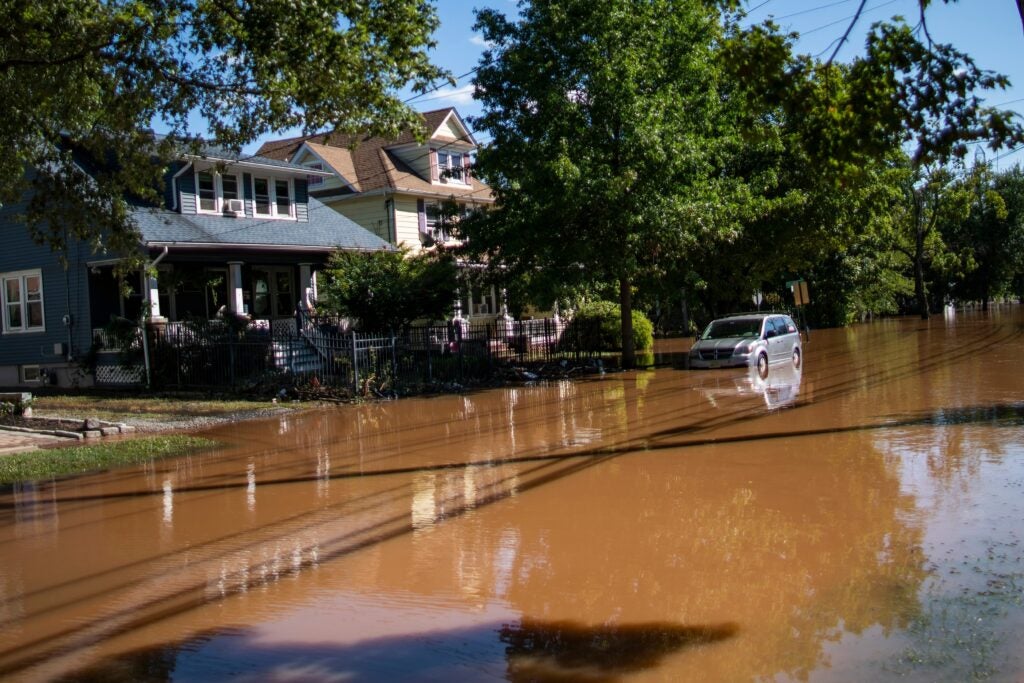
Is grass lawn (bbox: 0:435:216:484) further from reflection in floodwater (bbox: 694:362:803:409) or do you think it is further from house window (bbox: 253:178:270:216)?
house window (bbox: 253:178:270:216)

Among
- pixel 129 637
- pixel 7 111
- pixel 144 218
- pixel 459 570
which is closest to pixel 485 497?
pixel 459 570

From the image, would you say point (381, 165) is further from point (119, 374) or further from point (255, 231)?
point (119, 374)

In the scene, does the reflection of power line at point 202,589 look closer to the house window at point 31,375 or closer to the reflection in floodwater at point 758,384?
the reflection in floodwater at point 758,384

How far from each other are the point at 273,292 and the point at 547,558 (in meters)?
25.3

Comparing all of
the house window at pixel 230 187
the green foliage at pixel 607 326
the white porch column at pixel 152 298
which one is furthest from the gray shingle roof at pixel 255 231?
the green foliage at pixel 607 326

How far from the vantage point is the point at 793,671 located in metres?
4.66

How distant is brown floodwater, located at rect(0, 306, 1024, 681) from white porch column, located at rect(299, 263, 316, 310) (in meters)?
15.2

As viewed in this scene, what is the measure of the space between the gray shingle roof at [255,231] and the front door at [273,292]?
226 cm

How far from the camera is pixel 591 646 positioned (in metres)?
5.13

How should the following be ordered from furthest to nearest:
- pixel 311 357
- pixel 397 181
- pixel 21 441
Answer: pixel 397 181
pixel 311 357
pixel 21 441

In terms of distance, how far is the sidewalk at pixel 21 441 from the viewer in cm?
1411

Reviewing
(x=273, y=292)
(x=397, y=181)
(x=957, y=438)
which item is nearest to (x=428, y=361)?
(x=273, y=292)

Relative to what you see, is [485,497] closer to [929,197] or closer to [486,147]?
[486,147]

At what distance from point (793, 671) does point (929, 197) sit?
5442 centimetres
